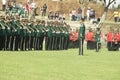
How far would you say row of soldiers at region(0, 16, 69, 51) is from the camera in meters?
29.5

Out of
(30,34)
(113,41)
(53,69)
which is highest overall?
(30,34)

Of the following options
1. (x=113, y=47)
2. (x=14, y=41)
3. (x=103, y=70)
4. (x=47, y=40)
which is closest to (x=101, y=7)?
(x=113, y=47)

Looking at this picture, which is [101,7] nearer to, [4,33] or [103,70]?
[4,33]

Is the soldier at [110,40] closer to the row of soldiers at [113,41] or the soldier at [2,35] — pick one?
the row of soldiers at [113,41]

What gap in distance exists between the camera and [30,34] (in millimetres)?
31750

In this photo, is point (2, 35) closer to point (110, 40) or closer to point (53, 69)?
point (53, 69)

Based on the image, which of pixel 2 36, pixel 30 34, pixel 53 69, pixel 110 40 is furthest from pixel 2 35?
pixel 110 40

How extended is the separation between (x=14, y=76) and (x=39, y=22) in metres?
14.8

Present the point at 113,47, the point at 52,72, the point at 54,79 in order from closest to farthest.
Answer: the point at 54,79 < the point at 52,72 < the point at 113,47

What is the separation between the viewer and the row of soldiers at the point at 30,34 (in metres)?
29.5

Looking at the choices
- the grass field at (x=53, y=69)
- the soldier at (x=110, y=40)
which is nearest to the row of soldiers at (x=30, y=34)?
the grass field at (x=53, y=69)

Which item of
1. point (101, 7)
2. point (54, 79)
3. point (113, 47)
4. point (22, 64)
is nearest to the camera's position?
point (54, 79)

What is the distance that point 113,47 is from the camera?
41.8m

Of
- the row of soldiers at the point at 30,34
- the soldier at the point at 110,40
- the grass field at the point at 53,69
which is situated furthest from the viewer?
the soldier at the point at 110,40
